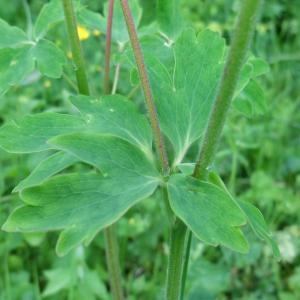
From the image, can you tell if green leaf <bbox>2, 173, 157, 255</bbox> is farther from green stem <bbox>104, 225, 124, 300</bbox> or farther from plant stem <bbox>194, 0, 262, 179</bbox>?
green stem <bbox>104, 225, 124, 300</bbox>

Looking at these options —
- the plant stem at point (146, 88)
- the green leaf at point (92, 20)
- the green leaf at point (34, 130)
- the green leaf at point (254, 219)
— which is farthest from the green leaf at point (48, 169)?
the green leaf at point (92, 20)

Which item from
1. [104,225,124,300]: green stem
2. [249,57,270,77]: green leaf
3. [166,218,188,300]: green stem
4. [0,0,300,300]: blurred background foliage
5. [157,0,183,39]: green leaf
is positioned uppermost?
[157,0,183,39]: green leaf

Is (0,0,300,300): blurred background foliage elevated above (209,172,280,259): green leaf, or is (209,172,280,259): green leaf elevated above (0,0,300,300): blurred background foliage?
(209,172,280,259): green leaf

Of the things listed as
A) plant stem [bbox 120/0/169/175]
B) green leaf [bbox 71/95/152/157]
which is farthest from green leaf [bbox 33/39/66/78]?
plant stem [bbox 120/0/169/175]

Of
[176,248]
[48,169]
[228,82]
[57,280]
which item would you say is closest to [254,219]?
[176,248]

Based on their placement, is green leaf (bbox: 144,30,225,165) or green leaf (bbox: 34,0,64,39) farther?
green leaf (bbox: 34,0,64,39)

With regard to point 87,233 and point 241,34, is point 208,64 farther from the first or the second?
point 87,233


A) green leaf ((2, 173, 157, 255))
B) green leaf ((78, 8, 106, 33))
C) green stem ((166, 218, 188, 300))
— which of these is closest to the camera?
green leaf ((2, 173, 157, 255))
